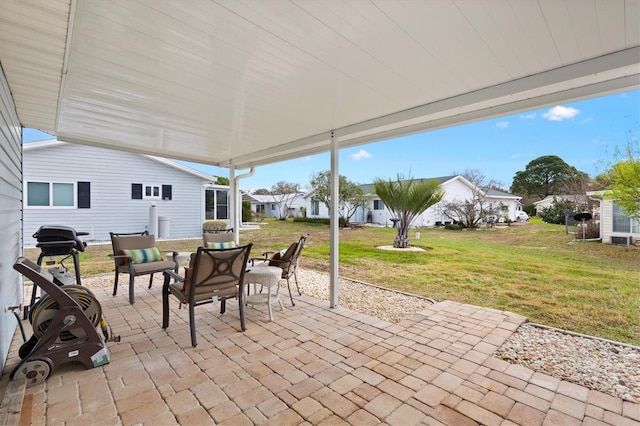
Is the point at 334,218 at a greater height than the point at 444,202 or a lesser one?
lesser

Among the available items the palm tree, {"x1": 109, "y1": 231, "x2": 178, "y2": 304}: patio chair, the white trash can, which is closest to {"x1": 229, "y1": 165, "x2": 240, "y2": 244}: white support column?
{"x1": 109, "y1": 231, "x2": 178, "y2": 304}: patio chair

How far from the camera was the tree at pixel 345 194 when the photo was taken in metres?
17.9

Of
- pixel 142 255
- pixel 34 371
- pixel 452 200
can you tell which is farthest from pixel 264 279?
pixel 452 200

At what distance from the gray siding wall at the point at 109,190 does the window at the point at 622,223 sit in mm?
14620

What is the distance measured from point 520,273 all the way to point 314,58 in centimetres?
676

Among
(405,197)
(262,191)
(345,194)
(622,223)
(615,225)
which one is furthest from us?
(262,191)

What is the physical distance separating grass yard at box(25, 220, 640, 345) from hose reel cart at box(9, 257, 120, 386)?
438cm

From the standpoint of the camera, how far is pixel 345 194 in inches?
703

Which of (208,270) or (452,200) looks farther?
(452,200)

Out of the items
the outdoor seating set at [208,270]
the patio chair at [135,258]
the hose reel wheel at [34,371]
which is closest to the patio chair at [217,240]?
the outdoor seating set at [208,270]

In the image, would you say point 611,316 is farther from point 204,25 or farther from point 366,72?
point 204,25

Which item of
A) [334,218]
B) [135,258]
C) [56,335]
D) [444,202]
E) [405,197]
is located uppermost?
[444,202]

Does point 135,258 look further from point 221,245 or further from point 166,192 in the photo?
point 166,192

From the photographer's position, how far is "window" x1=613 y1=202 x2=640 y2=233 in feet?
28.4
